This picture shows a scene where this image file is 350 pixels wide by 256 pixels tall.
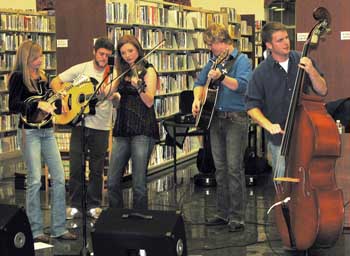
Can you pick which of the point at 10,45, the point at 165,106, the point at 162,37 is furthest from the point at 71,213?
the point at 10,45

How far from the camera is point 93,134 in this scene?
5.98m

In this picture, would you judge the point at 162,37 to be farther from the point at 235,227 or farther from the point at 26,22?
the point at 235,227

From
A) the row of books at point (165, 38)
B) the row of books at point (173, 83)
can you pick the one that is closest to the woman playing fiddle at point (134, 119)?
the row of books at point (165, 38)

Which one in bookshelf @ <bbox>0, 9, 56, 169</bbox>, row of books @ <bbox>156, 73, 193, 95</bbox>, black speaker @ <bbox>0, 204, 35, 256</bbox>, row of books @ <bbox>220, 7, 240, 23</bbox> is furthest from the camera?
row of books @ <bbox>220, 7, 240, 23</bbox>

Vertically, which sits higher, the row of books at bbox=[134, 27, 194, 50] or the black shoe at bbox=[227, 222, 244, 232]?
the row of books at bbox=[134, 27, 194, 50]

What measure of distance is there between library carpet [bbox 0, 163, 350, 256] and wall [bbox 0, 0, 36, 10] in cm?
723

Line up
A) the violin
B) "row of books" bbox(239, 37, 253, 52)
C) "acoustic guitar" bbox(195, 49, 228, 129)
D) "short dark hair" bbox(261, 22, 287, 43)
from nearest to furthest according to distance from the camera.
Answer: "short dark hair" bbox(261, 22, 287, 43) → the violin → "acoustic guitar" bbox(195, 49, 228, 129) → "row of books" bbox(239, 37, 253, 52)

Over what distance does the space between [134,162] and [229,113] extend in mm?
892

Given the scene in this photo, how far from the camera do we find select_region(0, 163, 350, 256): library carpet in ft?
17.2

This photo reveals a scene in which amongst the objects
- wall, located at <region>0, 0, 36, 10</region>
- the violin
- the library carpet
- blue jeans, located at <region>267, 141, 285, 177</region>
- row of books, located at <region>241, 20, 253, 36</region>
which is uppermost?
wall, located at <region>0, 0, 36, 10</region>

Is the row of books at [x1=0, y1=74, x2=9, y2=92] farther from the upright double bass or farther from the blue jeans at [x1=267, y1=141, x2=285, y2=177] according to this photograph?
the upright double bass

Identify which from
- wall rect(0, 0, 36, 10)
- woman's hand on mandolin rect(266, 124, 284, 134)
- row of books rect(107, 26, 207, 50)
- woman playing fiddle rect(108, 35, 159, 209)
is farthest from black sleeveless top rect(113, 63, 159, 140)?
wall rect(0, 0, 36, 10)

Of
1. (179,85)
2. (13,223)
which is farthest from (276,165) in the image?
(179,85)

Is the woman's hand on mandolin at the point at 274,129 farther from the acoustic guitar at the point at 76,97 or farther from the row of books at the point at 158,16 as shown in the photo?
the row of books at the point at 158,16
